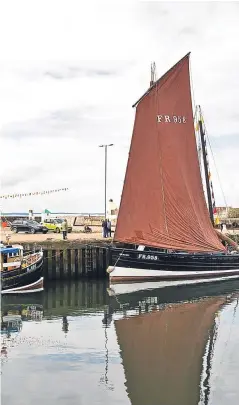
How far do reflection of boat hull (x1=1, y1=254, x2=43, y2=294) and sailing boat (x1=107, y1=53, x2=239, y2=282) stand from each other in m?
5.33

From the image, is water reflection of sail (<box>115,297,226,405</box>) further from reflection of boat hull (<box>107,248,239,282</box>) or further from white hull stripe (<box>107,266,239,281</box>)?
reflection of boat hull (<box>107,248,239,282</box>)

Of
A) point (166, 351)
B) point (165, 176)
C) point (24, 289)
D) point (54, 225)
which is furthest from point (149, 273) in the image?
point (54, 225)

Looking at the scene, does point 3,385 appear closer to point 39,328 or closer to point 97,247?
point 39,328

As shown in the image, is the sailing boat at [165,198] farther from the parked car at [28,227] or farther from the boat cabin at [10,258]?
the parked car at [28,227]

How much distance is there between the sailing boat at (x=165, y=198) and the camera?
3141 cm

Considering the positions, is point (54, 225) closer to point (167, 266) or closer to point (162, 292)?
point (167, 266)

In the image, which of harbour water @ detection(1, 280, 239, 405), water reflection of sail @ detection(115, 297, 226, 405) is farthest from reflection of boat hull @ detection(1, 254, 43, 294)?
water reflection of sail @ detection(115, 297, 226, 405)

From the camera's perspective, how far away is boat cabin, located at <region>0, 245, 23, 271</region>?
2514 cm

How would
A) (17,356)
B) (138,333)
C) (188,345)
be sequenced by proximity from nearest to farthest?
(17,356), (188,345), (138,333)

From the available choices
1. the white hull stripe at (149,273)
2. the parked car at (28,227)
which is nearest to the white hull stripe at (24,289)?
the white hull stripe at (149,273)

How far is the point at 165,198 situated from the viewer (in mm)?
31906

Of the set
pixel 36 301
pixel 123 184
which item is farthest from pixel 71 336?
pixel 123 184

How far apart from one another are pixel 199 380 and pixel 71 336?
18.7 feet

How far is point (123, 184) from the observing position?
31.7 meters
